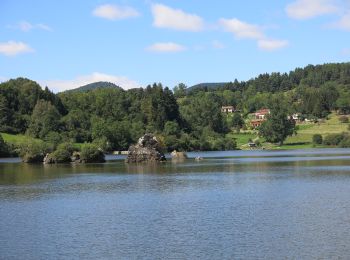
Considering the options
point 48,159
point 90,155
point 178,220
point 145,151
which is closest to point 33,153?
point 48,159

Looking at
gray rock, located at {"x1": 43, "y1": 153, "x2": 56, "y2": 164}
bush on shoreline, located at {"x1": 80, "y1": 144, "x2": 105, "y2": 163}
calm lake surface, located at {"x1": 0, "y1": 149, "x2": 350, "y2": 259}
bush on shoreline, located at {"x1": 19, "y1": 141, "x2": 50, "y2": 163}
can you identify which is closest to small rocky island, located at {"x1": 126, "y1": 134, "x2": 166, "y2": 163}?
bush on shoreline, located at {"x1": 80, "y1": 144, "x2": 105, "y2": 163}

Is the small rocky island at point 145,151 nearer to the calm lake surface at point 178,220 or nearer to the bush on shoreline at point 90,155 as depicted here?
the bush on shoreline at point 90,155

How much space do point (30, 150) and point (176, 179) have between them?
74.7 meters

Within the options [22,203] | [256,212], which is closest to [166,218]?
[256,212]

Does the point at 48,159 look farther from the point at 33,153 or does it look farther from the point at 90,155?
the point at 90,155

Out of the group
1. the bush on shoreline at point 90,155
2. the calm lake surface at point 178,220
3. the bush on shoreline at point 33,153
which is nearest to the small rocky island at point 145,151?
the bush on shoreline at point 90,155

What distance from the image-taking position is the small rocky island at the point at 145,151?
139m

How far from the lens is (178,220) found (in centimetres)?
4466

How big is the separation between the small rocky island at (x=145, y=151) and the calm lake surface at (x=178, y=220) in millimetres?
61941

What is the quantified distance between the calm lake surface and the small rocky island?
61.9m

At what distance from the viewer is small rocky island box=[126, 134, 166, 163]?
456ft

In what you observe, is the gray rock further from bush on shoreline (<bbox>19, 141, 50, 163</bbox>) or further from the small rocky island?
the small rocky island

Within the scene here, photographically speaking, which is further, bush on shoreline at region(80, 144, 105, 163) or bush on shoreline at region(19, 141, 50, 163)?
bush on shoreline at region(19, 141, 50, 163)

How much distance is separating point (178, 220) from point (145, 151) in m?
95.4
